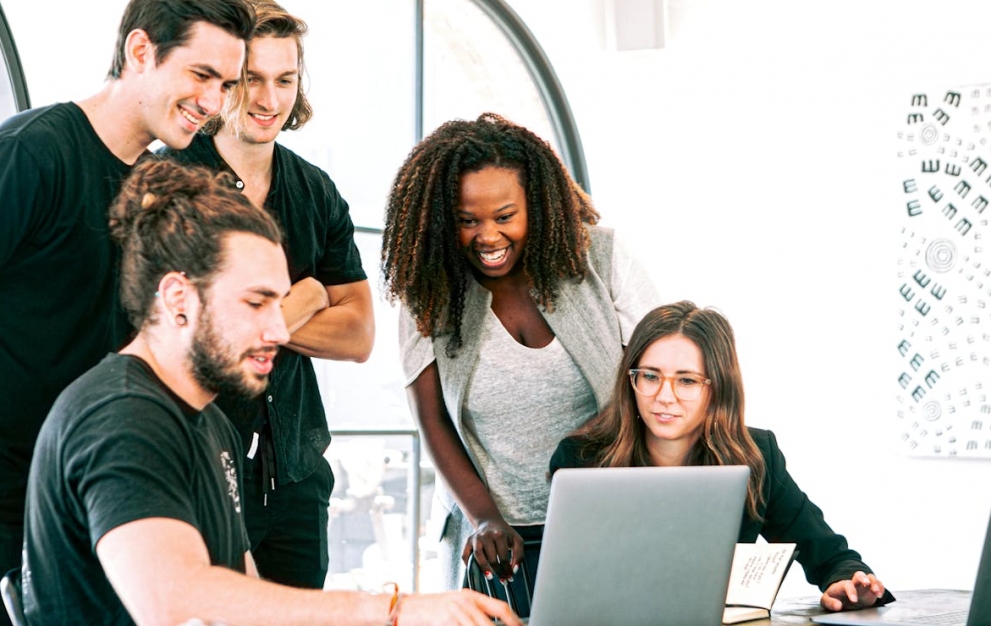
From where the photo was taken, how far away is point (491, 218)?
7.62 ft

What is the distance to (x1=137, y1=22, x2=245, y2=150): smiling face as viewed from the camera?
1775mm

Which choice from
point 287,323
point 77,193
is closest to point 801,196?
point 287,323

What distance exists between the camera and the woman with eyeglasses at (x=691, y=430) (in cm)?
231

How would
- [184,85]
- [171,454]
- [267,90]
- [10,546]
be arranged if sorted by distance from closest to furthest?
[171,454] → [10,546] → [184,85] → [267,90]

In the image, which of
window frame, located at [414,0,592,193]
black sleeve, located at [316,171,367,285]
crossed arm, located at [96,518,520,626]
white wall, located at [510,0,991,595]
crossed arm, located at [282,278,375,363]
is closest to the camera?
crossed arm, located at [96,518,520,626]

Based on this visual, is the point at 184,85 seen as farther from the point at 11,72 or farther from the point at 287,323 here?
the point at 11,72

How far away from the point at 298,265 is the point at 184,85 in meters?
0.46

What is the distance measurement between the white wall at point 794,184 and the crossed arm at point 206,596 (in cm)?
297

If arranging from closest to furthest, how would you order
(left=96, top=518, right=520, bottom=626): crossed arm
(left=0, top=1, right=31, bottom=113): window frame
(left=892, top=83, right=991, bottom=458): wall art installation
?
(left=96, top=518, right=520, bottom=626): crossed arm
(left=0, top=1, right=31, bottom=113): window frame
(left=892, top=83, right=991, bottom=458): wall art installation

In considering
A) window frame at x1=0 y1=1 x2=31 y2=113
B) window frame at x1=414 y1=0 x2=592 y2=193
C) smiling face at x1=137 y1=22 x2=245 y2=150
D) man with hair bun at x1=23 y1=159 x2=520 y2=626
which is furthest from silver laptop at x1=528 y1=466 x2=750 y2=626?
window frame at x1=414 y1=0 x2=592 y2=193

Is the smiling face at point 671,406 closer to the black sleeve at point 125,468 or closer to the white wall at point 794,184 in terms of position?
the black sleeve at point 125,468

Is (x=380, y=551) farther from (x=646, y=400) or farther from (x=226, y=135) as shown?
(x=226, y=135)

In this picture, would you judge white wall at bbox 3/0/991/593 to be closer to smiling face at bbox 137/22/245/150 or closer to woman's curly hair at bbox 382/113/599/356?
woman's curly hair at bbox 382/113/599/356

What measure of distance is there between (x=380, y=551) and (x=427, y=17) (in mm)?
2113
